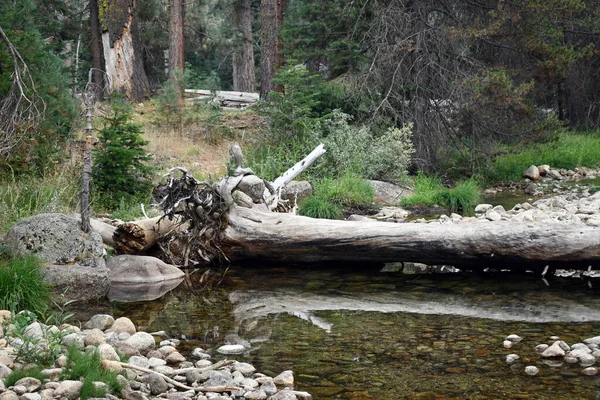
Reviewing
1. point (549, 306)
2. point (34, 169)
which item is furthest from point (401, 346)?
point (34, 169)

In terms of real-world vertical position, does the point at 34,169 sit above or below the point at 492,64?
below

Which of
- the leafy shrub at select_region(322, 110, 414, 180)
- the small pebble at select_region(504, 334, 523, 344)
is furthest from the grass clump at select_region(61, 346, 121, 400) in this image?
the leafy shrub at select_region(322, 110, 414, 180)

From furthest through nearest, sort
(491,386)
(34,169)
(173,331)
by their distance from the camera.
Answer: (34,169) → (173,331) → (491,386)

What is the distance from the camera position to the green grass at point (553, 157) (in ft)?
54.9

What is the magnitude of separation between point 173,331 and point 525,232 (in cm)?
363

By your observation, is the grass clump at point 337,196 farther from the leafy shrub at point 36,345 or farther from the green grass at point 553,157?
the leafy shrub at point 36,345

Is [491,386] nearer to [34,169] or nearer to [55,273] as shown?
[55,273]

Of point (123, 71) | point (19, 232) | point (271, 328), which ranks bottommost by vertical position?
point (271, 328)

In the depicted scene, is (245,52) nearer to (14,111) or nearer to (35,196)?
(35,196)

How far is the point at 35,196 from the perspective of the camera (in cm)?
970

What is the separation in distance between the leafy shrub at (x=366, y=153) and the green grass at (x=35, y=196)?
4.98m

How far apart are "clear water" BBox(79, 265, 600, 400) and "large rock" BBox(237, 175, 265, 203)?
1.11 metres

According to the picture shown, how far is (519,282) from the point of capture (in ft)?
25.4

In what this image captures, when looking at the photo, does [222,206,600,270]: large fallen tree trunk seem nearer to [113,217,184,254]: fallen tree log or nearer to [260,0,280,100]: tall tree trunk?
[113,217,184,254]: fallen tree log
